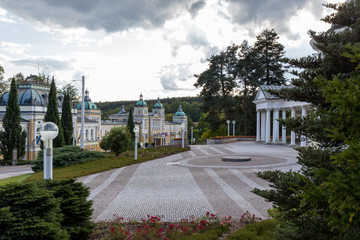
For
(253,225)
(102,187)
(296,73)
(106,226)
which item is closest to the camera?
(296,73)

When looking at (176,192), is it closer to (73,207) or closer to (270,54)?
(73,207)

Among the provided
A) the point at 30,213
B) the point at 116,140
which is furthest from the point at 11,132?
the point at 30,213

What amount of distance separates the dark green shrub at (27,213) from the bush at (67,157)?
13892 millimetres

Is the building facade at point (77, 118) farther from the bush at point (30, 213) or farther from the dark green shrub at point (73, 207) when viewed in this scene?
the bush at point (30, 213)

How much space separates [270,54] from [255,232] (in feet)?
135

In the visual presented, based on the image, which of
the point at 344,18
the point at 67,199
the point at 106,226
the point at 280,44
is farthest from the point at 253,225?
the point at 280,44

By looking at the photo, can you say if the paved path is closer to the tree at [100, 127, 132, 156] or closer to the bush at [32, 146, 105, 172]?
the bush at [32, 146, 105, 172]

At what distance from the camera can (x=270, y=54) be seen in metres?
42.8

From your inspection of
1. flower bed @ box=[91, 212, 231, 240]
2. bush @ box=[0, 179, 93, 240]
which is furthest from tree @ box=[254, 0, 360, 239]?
bush @ box=[0, 179, 93, 240]

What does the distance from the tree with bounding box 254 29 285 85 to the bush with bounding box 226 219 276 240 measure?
3813cm

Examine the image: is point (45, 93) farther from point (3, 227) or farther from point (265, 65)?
point (3, 227)

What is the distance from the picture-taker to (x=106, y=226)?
6699 mm

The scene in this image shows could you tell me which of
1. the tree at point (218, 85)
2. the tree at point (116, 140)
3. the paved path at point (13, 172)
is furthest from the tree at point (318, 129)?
the tree at point (218, 85)

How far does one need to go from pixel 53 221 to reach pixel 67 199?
82 cm
